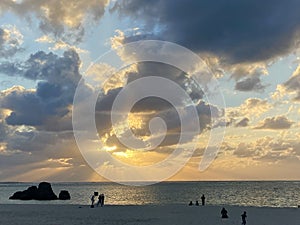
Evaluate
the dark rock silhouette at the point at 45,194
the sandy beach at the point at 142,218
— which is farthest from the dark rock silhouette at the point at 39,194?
the sandy beach at the point at 142,218

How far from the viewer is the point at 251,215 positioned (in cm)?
4025

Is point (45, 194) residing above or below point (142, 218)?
above

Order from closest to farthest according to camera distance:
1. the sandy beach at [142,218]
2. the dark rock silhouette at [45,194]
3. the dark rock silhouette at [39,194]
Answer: the sandy beach at [142,218], the dark rock silhouette at [45,194], the dark rock silhouette at [39,194]

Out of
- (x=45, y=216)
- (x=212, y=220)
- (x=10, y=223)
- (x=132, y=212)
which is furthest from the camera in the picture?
(x=132, y=212)

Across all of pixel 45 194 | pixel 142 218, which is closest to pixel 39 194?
pixel 45 194

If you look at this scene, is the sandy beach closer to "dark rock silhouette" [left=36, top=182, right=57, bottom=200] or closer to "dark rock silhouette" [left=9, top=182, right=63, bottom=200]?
"dark rock silhouette" [left=36, top=182, right=57, bottom=200]

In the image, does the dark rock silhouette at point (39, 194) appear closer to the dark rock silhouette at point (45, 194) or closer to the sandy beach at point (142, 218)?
the dark rock silhouette at point (45, 194)

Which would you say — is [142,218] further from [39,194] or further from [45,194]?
[39,194]

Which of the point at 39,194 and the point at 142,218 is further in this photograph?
the point at 39,194

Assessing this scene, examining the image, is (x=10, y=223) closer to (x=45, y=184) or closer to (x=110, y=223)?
(x=110, y=223)

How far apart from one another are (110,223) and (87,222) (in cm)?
187

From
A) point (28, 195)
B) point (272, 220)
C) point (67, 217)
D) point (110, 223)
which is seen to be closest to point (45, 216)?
point (67, 217)

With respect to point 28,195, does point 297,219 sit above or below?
below

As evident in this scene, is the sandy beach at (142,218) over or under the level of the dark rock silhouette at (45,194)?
under
